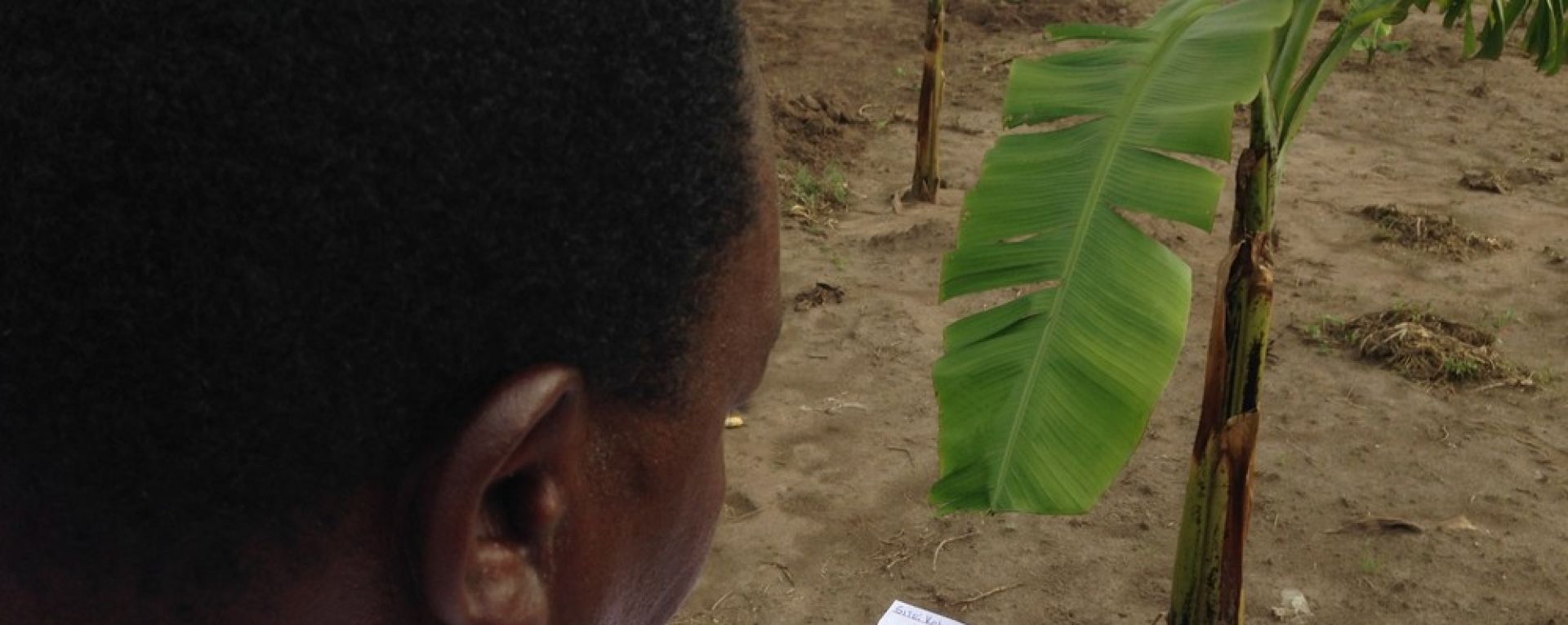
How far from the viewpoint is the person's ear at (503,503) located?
0.77 metres

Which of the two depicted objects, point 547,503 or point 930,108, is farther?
point 930,108

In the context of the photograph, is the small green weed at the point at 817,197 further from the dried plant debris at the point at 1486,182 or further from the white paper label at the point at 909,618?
the white paper label at the point at 909,618

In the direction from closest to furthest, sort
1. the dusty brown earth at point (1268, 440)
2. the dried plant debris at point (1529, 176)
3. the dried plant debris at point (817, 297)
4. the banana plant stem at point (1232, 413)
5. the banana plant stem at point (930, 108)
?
1. the banana plant stem at point (1232, 413)
2. the dusty brown earth at point (1268, 440)
3. the dried plant debris at point (817, 297)
4. the banana plant stem at point (930, 108)
5. the dried plant debris at point (1529, 176)

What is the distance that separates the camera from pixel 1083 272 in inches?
91.3

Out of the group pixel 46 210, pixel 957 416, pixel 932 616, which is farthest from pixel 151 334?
pixel 932 616

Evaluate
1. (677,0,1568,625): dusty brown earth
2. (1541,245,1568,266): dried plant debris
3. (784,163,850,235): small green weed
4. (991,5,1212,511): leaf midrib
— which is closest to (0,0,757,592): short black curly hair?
(991,5,1212,511): leaf midrib

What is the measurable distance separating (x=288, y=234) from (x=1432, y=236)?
564 centimetres

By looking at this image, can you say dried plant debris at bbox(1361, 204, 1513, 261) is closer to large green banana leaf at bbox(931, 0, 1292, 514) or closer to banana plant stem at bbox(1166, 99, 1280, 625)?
banana plant stem at bbox(1166, 99, 1280, 625)

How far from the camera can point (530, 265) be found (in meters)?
0.78

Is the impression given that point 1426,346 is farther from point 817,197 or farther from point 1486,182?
point 817,197

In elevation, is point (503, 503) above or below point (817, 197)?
above

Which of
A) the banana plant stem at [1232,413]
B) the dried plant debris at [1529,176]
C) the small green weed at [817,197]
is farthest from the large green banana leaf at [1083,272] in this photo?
the dried plant debris at [1529,176]

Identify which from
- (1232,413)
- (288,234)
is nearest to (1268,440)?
(1232,413)

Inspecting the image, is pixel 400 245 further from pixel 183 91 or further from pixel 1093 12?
pixel 1093 12
